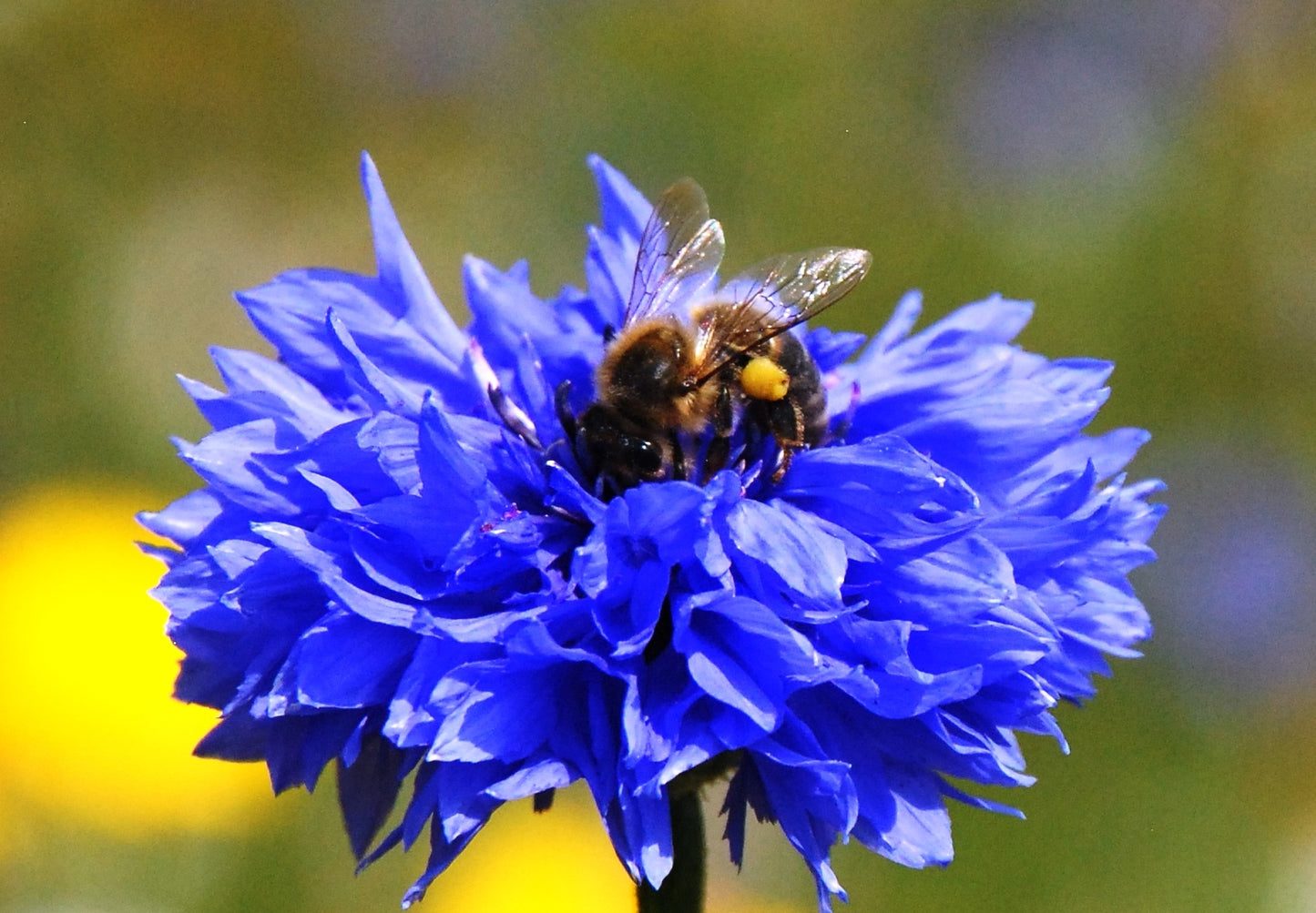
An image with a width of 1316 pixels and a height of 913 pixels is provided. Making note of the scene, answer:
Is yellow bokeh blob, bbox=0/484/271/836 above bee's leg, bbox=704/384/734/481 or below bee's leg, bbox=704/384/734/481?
below

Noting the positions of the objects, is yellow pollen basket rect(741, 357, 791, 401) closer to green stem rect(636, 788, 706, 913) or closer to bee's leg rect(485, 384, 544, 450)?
bee's leg rect(485, 384, 544, 450)

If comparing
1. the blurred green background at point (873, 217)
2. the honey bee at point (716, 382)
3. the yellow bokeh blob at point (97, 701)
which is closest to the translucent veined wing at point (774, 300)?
the honey bee at point (716, 382)

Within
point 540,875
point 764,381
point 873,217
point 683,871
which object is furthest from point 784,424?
point 873,217

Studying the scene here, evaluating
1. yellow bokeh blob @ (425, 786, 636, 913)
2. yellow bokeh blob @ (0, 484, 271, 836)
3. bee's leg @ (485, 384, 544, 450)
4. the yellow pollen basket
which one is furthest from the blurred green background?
the yellow pollen basket

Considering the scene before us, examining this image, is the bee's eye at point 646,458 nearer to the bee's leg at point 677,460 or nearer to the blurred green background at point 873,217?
the bee's leg at point 677,460

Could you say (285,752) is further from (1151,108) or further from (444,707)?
(1151,108)

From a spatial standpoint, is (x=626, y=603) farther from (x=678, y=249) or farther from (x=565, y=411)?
(x=678, y=249)
